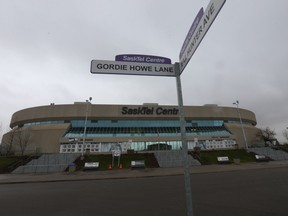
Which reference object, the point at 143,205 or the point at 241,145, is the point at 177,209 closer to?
the point at 143,205

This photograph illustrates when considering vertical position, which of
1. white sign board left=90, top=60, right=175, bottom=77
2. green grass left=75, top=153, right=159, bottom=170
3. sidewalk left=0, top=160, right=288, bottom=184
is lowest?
sidewalk left=0, top=160, right=288, bottom=184

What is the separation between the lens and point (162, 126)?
4812 centimetres

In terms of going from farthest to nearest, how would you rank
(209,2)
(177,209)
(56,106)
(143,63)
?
1. (56,106)
2. (177,209)
3. (143,63)
4. (209,2)

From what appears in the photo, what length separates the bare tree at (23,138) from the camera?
134 ft

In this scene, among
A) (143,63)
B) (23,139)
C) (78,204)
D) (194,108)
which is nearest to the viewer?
(143,63)

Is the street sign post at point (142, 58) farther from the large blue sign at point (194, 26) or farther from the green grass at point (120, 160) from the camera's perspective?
the green grass at point (120, 160)

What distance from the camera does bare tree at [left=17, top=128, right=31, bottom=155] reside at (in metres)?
40.9

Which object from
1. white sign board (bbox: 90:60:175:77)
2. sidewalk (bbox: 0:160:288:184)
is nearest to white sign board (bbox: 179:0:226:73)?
white sign board (bbox: 90:60:175:77)

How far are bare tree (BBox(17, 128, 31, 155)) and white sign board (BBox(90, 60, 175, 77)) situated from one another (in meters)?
47.3

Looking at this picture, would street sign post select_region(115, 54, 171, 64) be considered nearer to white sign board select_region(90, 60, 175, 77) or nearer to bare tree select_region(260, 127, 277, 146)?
white sign board select_region(90, 60, 175, 77)

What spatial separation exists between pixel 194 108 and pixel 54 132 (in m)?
38.0

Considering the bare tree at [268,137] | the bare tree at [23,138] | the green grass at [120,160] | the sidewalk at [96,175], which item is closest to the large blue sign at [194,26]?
the sidewalk at [96,175]

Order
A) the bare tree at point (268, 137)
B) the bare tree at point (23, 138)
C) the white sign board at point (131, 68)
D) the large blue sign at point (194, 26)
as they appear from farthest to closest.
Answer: the bare tree at point (268, 137), the bare tree at point (23, 138), the white sign board at point (131, 68), the large blue sign at point (194, 26)

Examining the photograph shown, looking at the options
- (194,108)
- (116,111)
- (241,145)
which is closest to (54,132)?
(116,111)
